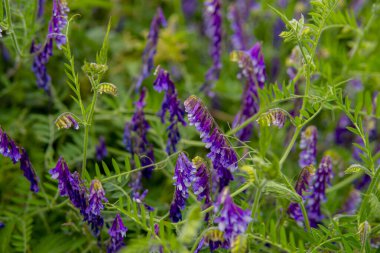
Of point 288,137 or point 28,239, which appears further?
point 288,137

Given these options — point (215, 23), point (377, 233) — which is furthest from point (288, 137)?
point (377, 233)

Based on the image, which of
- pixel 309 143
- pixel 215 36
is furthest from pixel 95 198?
pixel 215 36

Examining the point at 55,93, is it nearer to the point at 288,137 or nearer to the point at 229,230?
the point at 288,137

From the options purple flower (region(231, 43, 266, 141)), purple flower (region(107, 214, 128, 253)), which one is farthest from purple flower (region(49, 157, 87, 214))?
purple flower (region(231, 43, 266, 141))

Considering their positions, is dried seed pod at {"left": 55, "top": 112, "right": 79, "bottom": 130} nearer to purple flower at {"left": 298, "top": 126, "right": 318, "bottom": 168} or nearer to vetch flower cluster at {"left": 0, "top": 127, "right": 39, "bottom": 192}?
vetch flower cluster at {"left": 0, "top": 127, "right": 39, "bottom": 192}

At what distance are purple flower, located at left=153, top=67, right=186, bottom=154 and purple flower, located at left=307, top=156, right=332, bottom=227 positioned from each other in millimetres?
502

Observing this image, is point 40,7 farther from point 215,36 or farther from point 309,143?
point 309,143

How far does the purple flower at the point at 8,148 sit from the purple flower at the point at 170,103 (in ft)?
1.70

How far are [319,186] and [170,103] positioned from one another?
0.59 metres

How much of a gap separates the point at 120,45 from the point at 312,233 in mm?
1888

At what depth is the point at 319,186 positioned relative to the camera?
1.93m

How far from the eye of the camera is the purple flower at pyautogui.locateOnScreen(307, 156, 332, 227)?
1915 millimetres

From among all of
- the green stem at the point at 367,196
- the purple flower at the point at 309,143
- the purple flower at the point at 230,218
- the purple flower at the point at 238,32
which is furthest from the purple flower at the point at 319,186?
the purple flower at the point at 238,32

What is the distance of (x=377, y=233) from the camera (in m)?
1.81
